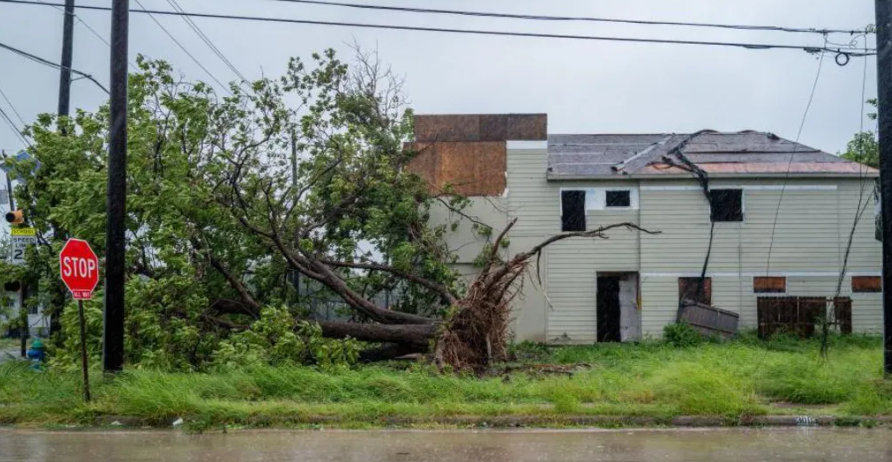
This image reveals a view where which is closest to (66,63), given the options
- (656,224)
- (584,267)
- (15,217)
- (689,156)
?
(15,217)

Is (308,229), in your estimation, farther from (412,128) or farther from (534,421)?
(534,421)

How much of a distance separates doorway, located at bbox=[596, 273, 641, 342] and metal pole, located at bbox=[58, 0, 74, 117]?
45.0 feet

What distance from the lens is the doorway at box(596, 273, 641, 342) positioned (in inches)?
939

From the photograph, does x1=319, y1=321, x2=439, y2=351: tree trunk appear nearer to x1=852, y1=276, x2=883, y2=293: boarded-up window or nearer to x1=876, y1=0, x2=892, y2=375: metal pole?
x1=876, y1=0, x2=892, y2=375: metal pole

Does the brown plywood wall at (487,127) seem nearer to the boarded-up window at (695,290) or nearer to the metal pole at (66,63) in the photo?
the boarded-up window at (695,290)

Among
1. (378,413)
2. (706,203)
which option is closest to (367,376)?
(378,413)

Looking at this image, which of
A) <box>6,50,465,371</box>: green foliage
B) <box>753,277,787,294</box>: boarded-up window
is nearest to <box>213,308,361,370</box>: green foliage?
<box>6,50,465,371</box>: green foliage

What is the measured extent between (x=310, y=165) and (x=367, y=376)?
8.71 meters

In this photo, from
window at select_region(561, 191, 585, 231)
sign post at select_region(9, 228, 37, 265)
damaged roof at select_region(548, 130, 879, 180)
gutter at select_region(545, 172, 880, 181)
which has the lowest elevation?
sign post at select_region(9, 228, 37, 265)

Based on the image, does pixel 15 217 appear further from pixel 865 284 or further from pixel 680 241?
pixel 865 284

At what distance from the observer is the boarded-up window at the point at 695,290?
76.1 ft

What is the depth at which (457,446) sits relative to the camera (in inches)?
371

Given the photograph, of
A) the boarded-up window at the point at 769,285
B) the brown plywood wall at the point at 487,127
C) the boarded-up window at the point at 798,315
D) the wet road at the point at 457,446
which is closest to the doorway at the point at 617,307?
the boarded-up window at the point at 769,285

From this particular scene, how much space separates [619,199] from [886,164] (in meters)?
11.4
